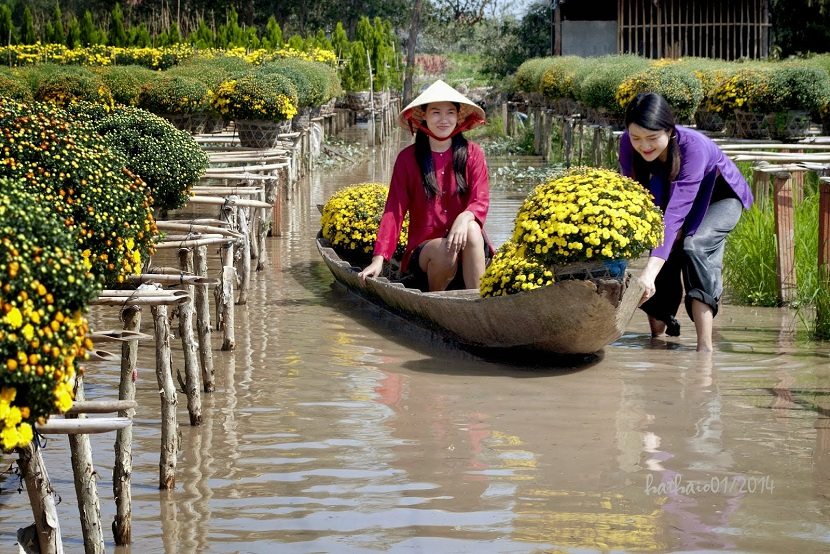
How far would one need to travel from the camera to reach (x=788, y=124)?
11758mm

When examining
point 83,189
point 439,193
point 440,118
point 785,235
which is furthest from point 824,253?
point 83,189

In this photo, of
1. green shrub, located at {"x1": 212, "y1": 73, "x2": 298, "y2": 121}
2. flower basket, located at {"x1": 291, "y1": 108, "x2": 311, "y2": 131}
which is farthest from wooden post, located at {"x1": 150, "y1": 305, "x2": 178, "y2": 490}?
flower basket, located at {"x1": 291, "y1": 108, "x2": 311, "y2": 131}

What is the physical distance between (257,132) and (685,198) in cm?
616

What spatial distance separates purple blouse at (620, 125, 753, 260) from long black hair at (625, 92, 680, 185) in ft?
0.17

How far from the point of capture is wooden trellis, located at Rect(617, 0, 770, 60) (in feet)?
78.6

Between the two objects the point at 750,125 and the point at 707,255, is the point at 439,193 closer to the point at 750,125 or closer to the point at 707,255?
the point at 707,255

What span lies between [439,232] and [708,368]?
2044mm

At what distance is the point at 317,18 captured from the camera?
42.1 meters

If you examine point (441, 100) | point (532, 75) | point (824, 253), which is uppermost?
point (532, 75)

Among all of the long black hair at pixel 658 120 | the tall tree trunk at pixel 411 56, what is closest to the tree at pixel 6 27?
the tall tree trunk at pixel 411 56

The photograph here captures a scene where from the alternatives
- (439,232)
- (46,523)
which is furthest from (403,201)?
(46,523)

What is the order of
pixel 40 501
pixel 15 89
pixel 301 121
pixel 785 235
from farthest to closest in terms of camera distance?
pixel 301 121, pixel 15 89, pixel 785 235, pixel 40 501

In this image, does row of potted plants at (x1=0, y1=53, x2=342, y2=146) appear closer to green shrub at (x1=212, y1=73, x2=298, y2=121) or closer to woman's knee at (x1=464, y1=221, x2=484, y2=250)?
green shrub at (x1=212, y1=73, x2=298, y2=121)

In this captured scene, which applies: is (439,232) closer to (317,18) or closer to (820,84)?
(820,84)
